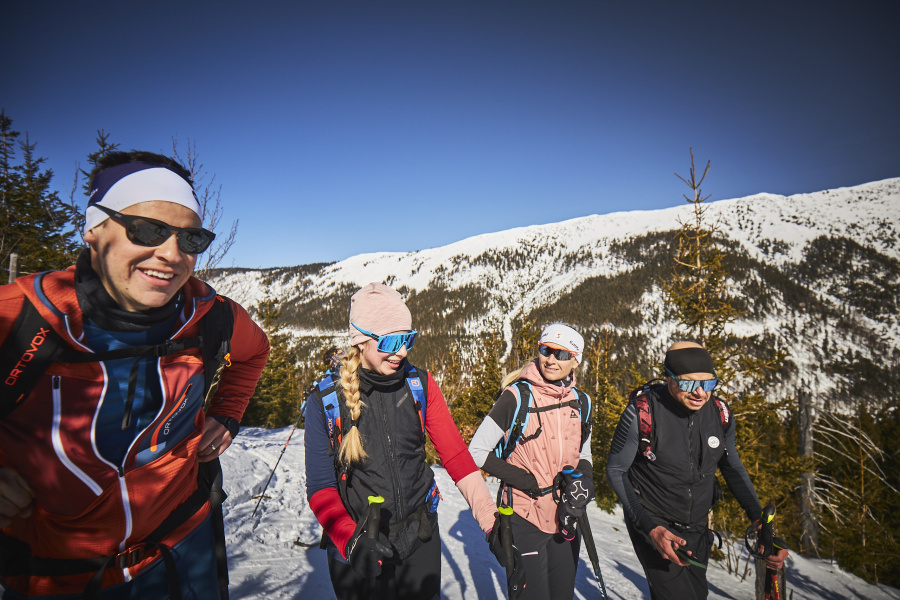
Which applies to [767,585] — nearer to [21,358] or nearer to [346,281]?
[21,358]

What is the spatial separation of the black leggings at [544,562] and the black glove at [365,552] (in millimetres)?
1523

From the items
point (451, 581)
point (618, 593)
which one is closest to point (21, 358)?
point (451, 581)

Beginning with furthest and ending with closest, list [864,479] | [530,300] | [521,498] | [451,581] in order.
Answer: [530,300] < [864,479] < [451,581] < [521,498]

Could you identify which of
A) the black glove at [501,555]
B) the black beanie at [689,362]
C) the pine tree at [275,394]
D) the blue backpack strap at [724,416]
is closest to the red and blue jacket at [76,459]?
the black glove at [501,555]

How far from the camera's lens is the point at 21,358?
3.54 ft

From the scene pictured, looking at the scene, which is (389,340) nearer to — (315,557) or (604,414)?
(315,557)

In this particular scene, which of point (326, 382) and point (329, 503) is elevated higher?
point (326, 382)

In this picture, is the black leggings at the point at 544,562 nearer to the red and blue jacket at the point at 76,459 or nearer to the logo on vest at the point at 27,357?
the red and blue jacket at the point at 76,459

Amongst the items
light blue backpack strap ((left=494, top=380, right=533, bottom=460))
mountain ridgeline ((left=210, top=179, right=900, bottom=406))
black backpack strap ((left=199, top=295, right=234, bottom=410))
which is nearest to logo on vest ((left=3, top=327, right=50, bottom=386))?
black backpack strap ((left=199, top=295, right=234, bottom=410))

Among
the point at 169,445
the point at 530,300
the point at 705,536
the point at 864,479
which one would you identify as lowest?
the point at 864,479

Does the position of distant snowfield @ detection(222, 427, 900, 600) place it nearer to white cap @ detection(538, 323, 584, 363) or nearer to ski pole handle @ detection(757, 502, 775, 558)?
ski pole handle @ detection(757, 502, 775, 558)

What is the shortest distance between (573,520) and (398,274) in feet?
577

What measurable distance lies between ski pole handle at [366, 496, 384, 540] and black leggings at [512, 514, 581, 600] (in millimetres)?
1580

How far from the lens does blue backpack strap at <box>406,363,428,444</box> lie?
2293 millimetres
